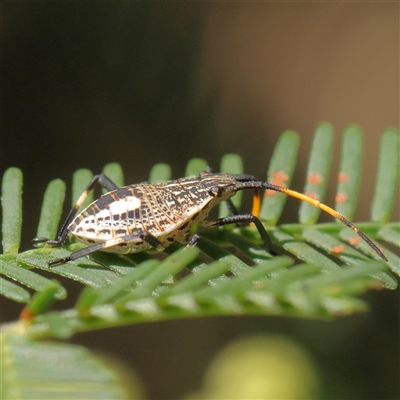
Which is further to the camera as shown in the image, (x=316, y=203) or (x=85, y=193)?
(x=85, y=193)

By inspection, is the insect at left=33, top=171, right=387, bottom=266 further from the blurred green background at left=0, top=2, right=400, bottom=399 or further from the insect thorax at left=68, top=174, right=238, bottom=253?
the blurred green background at left=0, top=2, right=400, bottom=399

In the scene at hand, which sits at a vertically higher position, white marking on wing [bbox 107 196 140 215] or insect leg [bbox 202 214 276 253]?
white marking on wing [bbox 107 196 140 215]

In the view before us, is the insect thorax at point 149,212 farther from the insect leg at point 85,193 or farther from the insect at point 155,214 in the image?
the insect leg at point 85,193

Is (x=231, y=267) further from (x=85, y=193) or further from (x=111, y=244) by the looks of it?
(x=85, y=193)

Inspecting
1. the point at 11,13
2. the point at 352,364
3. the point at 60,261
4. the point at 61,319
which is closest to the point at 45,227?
the point at 60,261

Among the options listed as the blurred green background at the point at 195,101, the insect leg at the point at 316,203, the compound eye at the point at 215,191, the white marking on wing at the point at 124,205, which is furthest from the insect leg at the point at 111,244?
the blurred green background at the point at 195,101

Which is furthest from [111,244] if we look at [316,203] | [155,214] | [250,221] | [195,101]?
[195,101]

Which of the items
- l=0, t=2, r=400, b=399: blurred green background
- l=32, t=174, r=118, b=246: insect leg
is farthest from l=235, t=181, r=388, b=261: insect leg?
l=0, t=2, r=400, b=399: blurred green background

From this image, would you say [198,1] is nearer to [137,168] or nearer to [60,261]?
[137,168]
